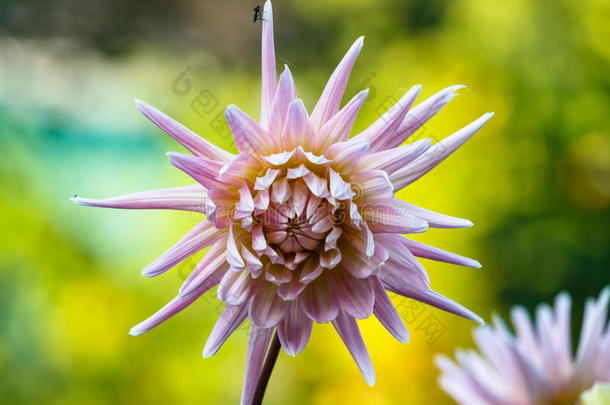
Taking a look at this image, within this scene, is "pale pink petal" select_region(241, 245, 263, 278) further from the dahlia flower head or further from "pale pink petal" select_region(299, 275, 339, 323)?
the dahlia flower head

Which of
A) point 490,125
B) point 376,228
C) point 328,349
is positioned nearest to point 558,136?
point 490,125

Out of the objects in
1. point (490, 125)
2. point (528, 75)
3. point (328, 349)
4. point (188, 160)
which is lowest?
point (328, 349)

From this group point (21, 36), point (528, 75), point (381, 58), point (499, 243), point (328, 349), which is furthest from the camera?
point (21, 36)

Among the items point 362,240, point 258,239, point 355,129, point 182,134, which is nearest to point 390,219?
point 362,240

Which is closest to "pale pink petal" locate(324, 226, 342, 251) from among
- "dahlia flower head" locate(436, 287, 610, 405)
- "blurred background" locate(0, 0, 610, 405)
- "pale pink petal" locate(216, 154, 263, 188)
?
"pale pink petal" locate(216, 154, 263, 188)

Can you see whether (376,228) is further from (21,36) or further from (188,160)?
(21,36)

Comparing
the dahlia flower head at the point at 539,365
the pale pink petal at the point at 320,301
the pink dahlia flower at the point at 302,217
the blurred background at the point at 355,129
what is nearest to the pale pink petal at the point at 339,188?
the pink dahlia flower at the point at 302,217

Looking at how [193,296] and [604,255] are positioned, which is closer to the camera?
[193,296]

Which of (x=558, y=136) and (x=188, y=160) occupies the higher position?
(x=558, y=136)
